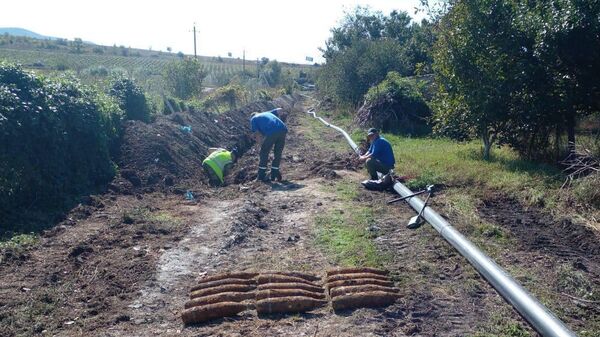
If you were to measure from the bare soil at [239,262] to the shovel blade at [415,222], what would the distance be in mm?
117

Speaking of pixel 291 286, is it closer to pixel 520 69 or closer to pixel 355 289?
pixel 355 289

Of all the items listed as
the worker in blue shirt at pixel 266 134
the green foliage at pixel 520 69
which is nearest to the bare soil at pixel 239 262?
the worker in blue shirt at pixel 266 134

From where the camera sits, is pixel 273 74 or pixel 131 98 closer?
pixel 131 98

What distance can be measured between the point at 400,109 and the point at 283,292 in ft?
51.2

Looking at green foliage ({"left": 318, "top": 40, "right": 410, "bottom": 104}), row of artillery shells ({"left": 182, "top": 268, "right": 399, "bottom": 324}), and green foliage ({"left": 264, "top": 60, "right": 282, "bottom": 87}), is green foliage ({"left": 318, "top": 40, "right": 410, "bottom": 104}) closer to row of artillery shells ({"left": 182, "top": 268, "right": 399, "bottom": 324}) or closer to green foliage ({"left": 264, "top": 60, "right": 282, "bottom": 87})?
row of artillery shells ({"left": 182, "top": 268, "right": 399, "bottom": 324})

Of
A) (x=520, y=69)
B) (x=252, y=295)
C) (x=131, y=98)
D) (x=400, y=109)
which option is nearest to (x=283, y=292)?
(x=252, y=295)

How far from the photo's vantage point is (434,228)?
7590mm

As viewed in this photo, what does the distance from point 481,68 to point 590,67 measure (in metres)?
2.35

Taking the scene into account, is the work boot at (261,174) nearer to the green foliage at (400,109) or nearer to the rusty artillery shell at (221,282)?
the rusty artillery shell at (221,282)

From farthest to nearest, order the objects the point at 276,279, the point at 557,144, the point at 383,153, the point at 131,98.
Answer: the point at 131,98 → the point at 557,144 → the point at 383,153 → the point at 276,279

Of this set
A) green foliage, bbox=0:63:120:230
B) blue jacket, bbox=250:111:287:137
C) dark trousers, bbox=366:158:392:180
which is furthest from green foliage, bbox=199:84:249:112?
dark trousers, bbox=366:158:392:180

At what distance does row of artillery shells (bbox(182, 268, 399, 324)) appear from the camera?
16.8ft

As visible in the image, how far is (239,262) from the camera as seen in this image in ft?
22.1

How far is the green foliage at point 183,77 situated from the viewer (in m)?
29.3
